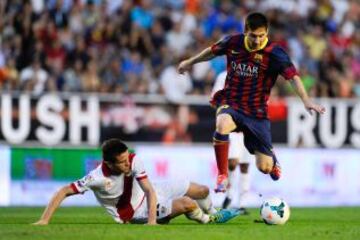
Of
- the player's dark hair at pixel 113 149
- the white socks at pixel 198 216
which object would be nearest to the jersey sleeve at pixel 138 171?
the player's dark hair at pixel 113 149

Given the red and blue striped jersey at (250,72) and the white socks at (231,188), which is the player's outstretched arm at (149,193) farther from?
the white socks at (231,188)

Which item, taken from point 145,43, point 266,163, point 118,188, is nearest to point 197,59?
point 266,163

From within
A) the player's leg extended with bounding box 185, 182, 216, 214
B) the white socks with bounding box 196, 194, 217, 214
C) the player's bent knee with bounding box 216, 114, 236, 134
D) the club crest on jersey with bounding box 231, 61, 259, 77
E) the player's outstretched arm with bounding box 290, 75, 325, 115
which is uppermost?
the club crest on jersey with bounding box 231, 61, 259, 77

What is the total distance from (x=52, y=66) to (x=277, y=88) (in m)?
5.20

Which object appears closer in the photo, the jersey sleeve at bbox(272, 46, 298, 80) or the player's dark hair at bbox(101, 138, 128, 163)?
the player's dark hair at bbox(101, 138, 128, 163)

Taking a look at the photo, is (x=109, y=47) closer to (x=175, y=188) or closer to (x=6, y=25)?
(x=6, y=25)

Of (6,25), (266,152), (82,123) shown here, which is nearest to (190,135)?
(82,123)

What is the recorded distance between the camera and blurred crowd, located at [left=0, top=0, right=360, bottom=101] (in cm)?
2103

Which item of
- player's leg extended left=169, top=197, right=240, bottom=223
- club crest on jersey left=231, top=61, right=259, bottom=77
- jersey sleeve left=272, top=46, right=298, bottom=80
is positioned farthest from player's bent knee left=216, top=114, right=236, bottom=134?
player's leg extended left=169, top=197, right=240, bottom=223

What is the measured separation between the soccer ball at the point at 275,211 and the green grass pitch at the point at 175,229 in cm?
15

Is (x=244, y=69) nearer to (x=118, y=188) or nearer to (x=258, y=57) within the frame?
(x=258, y=57)

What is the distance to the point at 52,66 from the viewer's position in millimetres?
20953

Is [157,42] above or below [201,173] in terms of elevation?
above

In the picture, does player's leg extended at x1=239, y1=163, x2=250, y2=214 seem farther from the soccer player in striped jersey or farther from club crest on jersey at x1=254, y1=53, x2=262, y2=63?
club crest on jersey at x1=254, y1=53, x2=262, y2=63
